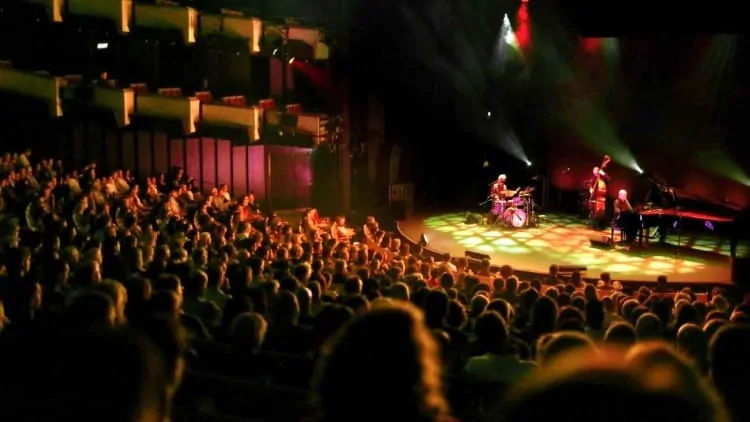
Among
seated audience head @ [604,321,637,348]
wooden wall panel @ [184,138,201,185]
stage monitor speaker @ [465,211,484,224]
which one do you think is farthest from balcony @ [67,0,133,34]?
seated audience head @ [604,321,637,348]

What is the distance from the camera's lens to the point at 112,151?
2098cm

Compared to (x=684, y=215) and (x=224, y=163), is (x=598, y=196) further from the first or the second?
(x=224, y=163)

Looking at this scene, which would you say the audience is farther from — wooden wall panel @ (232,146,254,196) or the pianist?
wooden wall panel @ (232,146,254,196)

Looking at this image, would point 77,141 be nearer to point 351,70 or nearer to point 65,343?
point 351,70

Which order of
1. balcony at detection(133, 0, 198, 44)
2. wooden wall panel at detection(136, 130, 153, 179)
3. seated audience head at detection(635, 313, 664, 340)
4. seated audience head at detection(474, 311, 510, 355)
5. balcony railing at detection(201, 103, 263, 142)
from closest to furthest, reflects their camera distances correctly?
seated audience head at detection(474, 311, 510, 355) → seated audience head at detection(635, 313, 664, 340) → balcony railing at detection(201, 103, 263, 142) → balcony at detection(133, 0, 198, 44) → wooden wall panel at detection(136, 130, 153, 179)

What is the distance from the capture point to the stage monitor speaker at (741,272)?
548 inches

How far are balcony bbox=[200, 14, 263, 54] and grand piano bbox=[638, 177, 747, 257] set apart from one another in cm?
875

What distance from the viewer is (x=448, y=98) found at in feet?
74.9

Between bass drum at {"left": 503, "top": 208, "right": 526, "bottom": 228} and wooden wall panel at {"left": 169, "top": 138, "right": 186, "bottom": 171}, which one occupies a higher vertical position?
wooden wall panel at {"left": 169, "top": 138, "right": 186, "bottom": 171}

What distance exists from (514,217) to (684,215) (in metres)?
3.97

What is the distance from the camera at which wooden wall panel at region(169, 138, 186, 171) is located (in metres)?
20.9

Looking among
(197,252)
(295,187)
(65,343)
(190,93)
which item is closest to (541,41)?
(295,187)

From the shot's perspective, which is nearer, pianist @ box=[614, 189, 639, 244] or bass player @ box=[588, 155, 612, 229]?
pianist @ box=[614, 189, 639, 244]

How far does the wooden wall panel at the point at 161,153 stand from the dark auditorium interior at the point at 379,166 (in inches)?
2.0
